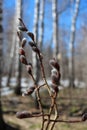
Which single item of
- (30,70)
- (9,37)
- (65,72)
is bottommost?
(65,72)

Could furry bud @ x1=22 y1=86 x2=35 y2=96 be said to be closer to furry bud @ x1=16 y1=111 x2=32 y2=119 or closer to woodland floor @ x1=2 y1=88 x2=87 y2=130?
furry bud @ x1=16 y1=111 x2=32 y2=119

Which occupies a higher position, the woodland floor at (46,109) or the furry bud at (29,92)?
the furry bud at (29,92)

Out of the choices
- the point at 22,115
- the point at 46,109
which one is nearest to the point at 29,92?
the point at 22,115

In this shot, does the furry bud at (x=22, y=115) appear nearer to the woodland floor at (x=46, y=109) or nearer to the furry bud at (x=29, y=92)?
the furry bud at (x=29, y=92)

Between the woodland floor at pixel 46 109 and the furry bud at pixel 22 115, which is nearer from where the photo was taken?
the furry bud at pixel 22 115

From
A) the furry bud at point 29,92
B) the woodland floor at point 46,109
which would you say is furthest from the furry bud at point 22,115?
the woodland floor at point 46,109

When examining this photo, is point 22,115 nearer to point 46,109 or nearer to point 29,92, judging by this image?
point 29,92

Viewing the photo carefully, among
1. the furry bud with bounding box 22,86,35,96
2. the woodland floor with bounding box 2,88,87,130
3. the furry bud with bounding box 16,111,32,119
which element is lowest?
the woodland floor with bounding box 2,88,87,130

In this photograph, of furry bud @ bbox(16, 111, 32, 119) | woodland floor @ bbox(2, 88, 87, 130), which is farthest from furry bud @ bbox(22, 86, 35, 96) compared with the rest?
woodland floor @ bbox(2, 88, 87, 130)

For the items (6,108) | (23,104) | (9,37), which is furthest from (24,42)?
(9,37)

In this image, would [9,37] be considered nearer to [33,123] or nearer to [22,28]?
[33,123]

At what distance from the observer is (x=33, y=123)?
28.6ft

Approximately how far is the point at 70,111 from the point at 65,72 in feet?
110

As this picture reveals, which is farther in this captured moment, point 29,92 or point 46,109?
point 46,109
